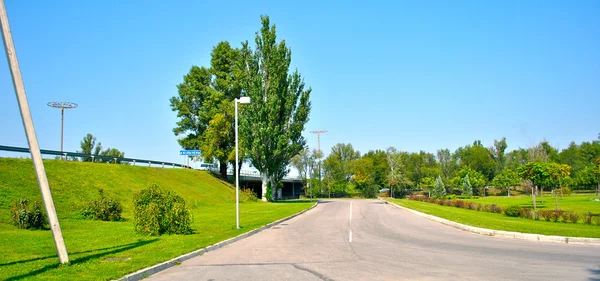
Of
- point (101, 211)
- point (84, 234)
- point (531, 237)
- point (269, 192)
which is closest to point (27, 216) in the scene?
point (84, 234)

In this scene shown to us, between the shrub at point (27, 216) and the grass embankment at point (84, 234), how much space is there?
0.37 m

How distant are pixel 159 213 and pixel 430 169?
105340mm

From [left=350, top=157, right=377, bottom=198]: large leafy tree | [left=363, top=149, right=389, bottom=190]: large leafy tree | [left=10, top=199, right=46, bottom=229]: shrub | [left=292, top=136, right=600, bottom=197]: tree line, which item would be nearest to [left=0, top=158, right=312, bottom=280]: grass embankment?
[left=10, top=199, right=46, bottom=229]: shrub

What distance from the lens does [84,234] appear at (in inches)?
711

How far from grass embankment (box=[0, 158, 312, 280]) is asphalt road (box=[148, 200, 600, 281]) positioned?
4.48 ft

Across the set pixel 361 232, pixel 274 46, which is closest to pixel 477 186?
pixel 274 46

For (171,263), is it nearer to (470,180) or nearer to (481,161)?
(470,180)

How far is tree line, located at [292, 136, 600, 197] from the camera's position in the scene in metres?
89.6

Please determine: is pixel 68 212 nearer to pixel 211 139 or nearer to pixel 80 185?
pixel 80 185

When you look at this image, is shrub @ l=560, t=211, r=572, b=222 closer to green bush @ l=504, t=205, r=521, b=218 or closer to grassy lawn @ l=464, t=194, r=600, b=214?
green bush @ l=504, t=205, r=521, b=218

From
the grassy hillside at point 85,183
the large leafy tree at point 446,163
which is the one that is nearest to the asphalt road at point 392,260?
the grassy hillside at point 85,183

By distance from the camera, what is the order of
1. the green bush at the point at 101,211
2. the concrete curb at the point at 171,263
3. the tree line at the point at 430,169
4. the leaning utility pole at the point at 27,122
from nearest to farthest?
the concrete curb at the point at 171,263
the leaning utility pole at the point at 27,122
the green bush at the point at 101,211
the tree line at the point at 430,169

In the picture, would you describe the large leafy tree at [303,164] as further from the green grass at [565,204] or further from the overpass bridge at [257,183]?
the green grass at [565,204]

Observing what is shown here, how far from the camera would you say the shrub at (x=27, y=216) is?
19.6 meters
